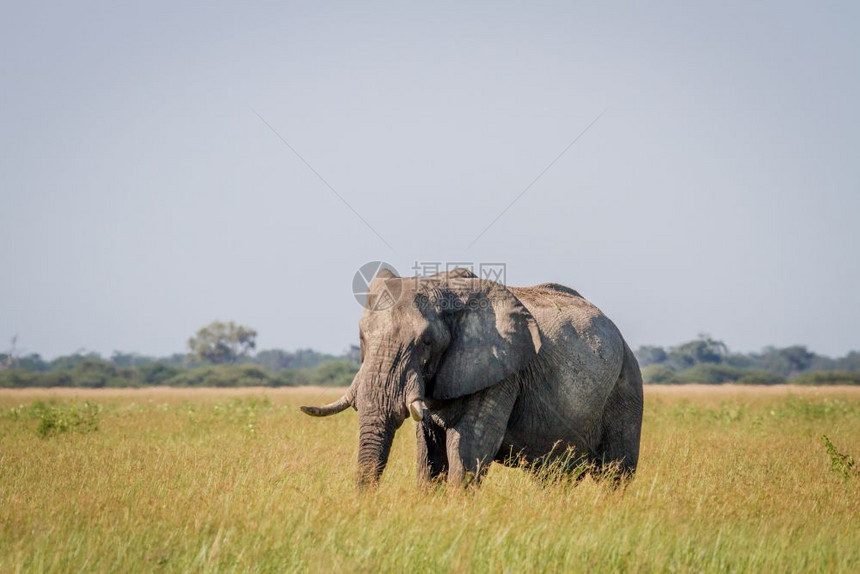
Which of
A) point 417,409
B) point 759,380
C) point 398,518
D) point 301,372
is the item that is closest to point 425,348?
point 417,409

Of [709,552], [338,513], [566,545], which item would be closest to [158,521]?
[338,513]

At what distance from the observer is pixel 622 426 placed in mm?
10656

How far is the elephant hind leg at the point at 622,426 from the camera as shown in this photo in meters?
10.6

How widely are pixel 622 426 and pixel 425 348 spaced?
3250mm

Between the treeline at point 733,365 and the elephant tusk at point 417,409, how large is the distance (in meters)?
73.7

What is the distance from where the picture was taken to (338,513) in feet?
23.6

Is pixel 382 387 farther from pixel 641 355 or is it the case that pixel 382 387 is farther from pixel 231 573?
pixel 641 355

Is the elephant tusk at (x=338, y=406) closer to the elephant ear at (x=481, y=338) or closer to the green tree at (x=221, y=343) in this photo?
the elephant ear at (x=481, y=338)

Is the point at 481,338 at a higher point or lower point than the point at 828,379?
lower

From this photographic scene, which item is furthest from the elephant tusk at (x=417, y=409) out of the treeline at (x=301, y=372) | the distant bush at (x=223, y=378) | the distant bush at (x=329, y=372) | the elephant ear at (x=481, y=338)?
the distant bush at (x=329, y=372)

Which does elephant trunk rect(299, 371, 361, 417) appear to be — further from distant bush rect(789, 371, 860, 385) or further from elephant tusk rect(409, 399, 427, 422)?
distant bush rect(789, 371, 860, 385)

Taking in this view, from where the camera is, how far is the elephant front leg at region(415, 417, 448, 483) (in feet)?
30.0

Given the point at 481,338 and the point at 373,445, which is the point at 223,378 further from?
the point at 373,445

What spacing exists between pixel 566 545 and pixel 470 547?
81cm
